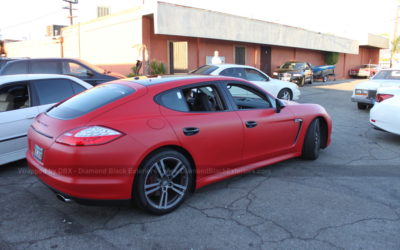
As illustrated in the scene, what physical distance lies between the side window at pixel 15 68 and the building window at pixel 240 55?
13.8 metres

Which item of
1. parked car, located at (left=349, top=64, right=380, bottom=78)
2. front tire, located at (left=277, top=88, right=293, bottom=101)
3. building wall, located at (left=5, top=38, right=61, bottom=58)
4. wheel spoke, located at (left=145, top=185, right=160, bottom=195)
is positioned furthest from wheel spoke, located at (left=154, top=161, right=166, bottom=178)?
parked car, located at (left=349, top=64, right=380, bottom=78)

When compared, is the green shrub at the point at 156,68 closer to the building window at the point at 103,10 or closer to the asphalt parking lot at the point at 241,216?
the asphalt parking lot at the point at 241,216

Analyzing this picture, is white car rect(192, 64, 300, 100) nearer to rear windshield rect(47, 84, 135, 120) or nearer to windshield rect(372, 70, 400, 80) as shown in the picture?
windshield rect(372, 70, 400, 80)

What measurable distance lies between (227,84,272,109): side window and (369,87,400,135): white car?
3.23 meters

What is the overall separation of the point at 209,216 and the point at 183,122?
106 cm

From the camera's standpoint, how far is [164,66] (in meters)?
16.3

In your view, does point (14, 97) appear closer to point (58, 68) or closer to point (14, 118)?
point (14, 118)

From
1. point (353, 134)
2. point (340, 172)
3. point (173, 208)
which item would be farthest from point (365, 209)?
point (353, 134)

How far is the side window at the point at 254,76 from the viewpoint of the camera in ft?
36.6

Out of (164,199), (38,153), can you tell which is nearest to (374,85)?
(164,199)

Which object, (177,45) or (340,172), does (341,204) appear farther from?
(177,45)

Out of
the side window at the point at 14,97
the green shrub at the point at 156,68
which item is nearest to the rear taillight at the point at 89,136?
the side window at the point at 14,97

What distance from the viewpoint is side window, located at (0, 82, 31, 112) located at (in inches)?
197

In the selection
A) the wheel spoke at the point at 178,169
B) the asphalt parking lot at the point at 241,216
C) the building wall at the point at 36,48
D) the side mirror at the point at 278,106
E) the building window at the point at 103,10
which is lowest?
the asphalt parking lot at the point at 241,216
